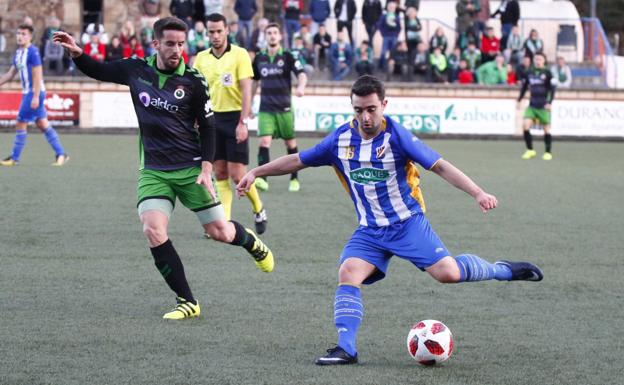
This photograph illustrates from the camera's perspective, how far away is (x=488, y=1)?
31.6 meters

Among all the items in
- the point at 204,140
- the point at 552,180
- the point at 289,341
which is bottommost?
the point at 552,180

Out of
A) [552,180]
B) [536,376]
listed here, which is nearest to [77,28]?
[552,180]

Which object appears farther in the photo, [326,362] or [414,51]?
[414,51]

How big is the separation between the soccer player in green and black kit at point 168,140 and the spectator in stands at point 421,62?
2120 cm

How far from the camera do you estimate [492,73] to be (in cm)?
2808

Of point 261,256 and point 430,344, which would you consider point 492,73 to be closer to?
point 261,256

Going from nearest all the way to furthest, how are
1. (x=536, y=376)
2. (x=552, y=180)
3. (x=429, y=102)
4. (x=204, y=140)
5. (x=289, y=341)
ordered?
(x=536, y=376)
(x=289, y=341)
(x=204, y=140)
(x=552, y=180)
(x=429, y=102)

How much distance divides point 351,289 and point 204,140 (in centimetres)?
179

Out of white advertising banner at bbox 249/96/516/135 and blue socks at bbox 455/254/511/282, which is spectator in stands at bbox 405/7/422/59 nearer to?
white advertising banner at bbox 249/96/516/135

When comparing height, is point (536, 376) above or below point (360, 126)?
below

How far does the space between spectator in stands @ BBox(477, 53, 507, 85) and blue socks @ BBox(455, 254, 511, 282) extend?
21.9m

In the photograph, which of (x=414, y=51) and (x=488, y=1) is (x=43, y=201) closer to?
(x=414, y=51)

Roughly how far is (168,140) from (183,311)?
1.11m

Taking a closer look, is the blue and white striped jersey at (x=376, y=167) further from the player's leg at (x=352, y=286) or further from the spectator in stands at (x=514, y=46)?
the spectator in stands at (x=514, y=46)
